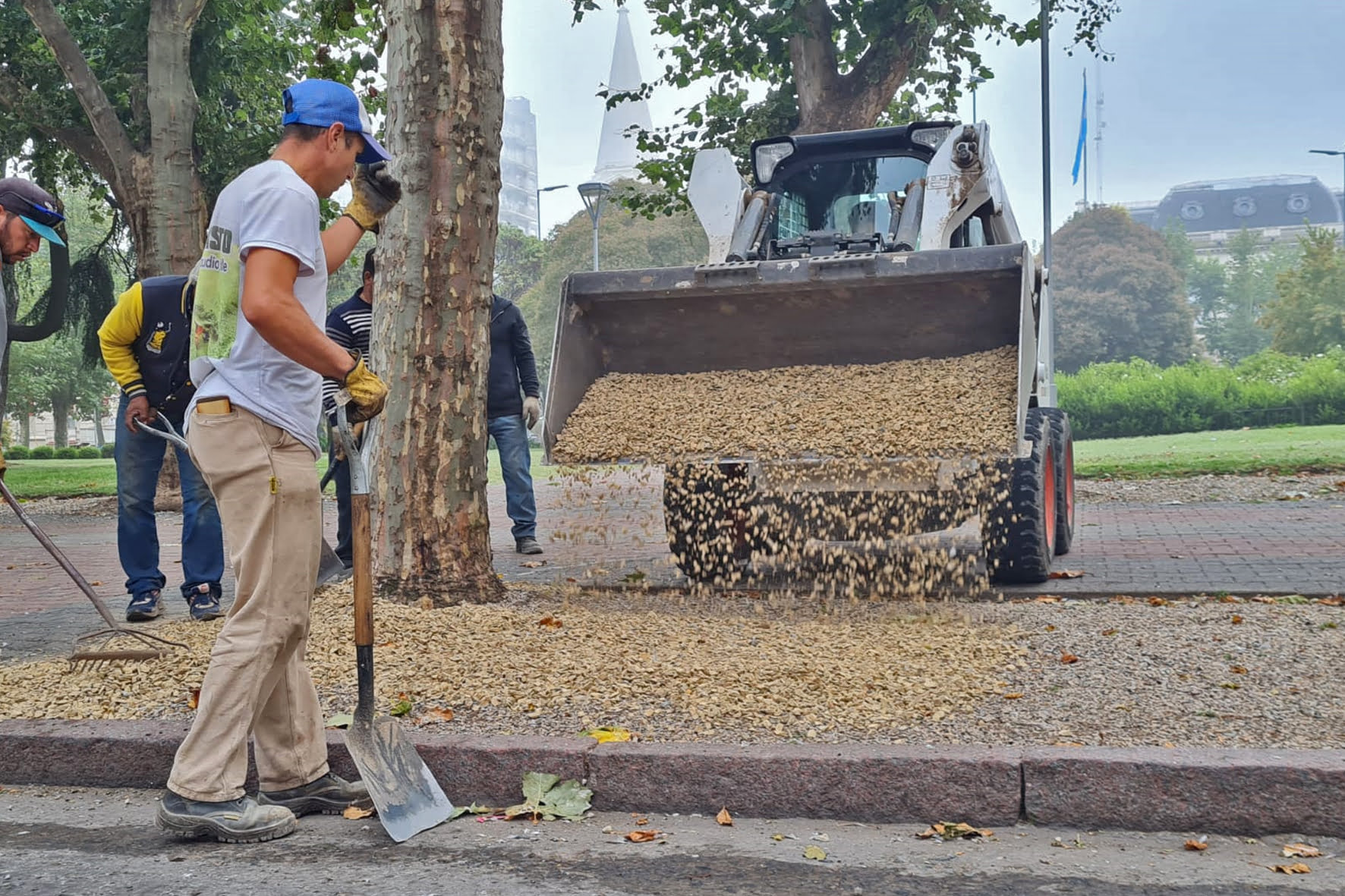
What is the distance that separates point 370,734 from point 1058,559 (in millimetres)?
6088

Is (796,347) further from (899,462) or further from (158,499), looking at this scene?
(158,499)

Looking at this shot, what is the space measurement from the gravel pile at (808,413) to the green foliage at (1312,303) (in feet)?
160

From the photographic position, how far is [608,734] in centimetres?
405

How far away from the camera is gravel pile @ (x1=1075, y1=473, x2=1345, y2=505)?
1343cm

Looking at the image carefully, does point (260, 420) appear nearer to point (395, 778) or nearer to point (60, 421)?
point (395, 778)

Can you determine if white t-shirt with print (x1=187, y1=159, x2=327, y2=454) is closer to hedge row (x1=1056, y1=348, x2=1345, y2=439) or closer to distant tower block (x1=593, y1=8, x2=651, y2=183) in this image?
hedge row (x1=1056, y1=348, x2=1345, y2=439)

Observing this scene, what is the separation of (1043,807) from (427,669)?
7.59 ft

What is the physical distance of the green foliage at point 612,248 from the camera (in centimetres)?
5344

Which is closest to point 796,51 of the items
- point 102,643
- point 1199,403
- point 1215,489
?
point 1215,489

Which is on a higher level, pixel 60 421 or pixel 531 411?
pixel 531 411

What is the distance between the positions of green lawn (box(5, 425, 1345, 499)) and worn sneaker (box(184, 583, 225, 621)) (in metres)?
4.06

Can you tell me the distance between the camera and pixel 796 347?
748 cm

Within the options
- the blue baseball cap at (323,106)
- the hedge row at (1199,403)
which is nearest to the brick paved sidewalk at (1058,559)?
the blue baseball cap at (323,106)

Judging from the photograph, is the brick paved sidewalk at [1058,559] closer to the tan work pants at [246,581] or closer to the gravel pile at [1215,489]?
the gravel pile at [1215,489]
